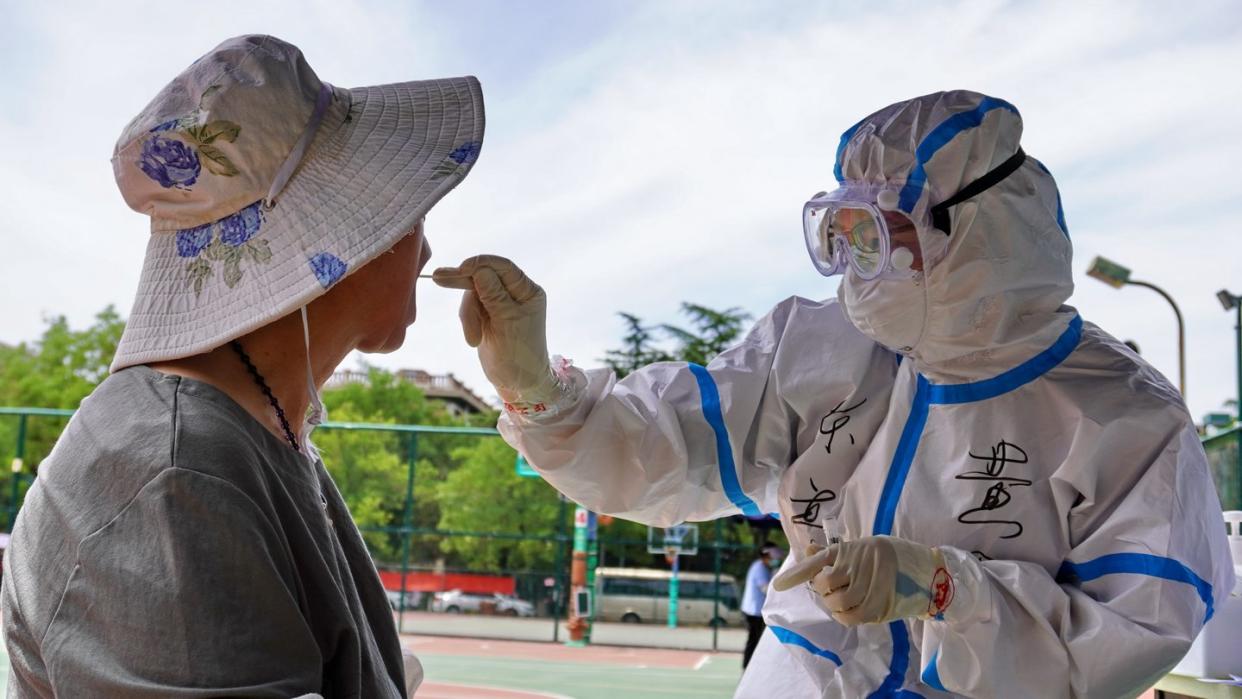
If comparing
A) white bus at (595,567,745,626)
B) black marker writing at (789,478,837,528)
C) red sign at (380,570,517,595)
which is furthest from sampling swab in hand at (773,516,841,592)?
white bus at (595,567,745,626)

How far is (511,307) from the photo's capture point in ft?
6.25

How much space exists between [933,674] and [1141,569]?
324 millimetres

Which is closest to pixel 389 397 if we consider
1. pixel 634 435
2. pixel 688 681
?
pixel 688 681

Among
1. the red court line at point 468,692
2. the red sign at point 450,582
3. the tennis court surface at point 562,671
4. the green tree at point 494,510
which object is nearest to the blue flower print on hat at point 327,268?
the tennis court surface at point 562,671

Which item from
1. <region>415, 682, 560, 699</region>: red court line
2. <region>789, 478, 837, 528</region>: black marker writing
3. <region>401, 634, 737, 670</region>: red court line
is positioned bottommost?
<region>415, 682, 560, 699</region>: red court line

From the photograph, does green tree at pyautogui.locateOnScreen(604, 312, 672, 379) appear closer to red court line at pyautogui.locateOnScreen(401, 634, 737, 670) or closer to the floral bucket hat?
red court line at pyautogui.locateOnScreen(401, 634, 737, 670)

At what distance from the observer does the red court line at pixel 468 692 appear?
8.42 meters

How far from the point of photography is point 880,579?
157 centimetres

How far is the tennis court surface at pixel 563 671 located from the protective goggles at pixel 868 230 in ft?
23.1

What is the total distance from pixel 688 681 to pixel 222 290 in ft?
31.7

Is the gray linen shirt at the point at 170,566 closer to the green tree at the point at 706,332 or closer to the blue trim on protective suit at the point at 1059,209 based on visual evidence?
the blue trim on protective suit at the point at 1059,209

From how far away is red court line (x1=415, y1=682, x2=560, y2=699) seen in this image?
27.6 ft

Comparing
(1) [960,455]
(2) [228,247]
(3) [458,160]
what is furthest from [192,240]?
(1) [960,455]

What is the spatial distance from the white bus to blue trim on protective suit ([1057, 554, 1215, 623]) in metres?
10.6
